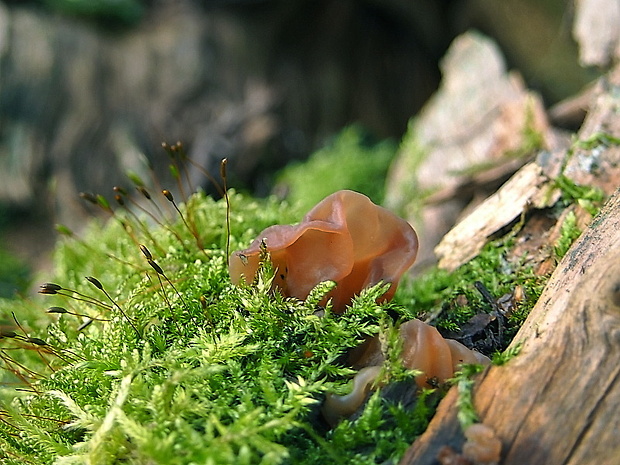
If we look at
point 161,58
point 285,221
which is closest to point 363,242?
point 285,221

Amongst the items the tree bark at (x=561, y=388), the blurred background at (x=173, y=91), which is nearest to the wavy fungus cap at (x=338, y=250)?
the tree bark at (x=561, y=388)

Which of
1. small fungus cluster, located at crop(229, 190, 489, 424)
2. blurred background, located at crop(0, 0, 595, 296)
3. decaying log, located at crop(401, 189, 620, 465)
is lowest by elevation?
decaying log, located at crop(401, 189, 620, 465)

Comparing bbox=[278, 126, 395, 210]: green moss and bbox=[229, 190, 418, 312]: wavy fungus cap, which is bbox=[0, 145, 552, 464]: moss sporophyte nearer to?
bbox=[229, 190, 418, 312]: wavy fungus cap

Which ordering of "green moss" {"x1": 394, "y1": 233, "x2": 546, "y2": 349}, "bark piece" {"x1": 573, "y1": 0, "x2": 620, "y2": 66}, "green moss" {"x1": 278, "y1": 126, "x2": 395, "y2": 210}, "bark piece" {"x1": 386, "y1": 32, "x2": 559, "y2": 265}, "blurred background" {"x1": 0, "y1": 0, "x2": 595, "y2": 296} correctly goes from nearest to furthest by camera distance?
"green moss" {"x1": 394, "y1": 233, "x2": 546, "y2": 349}, "bark piece" {"x1": 573, "y1": 0, "x2": 620, "y2": 66}, "bark piece" {"x1": 386, "y1": 32, "x2": 559, "y2": 265}, "green moss" {"x1": 278, "y1": 126, "x2": 395, "y2": 210}, "blurred background" {"x1": 0, "y1": 0, "x2": 595, "y2": 296}

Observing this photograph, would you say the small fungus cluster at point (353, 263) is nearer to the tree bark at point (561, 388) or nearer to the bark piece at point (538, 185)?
the tree bark at point (561, 388)

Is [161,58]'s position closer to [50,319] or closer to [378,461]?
[50,319]

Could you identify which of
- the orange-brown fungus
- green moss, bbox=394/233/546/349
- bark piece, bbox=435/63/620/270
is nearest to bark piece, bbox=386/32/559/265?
bark piece, bbox=435/63/620/270
